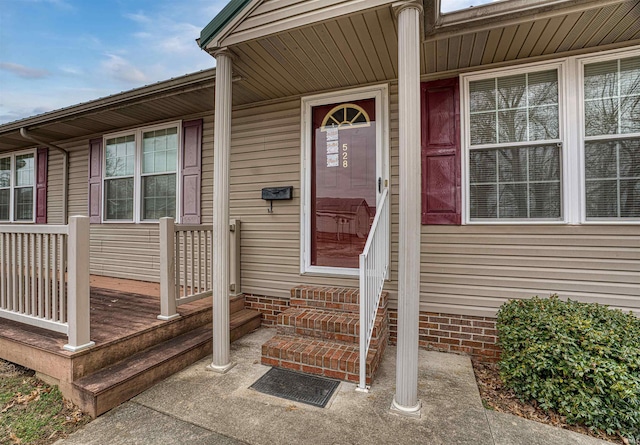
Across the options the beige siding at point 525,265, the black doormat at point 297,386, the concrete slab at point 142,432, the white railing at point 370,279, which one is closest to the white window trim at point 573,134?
the beige siding at point 525,265

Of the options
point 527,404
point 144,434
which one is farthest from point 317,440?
point 527,404

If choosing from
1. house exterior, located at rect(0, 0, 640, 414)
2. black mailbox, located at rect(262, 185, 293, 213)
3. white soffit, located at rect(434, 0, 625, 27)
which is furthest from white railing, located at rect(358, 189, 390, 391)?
white soffit, located at rect(434, 0, 625, 27)

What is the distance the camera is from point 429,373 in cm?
261

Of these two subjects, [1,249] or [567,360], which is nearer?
[567,360]

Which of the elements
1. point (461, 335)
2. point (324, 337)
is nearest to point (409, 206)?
point (324, 337)

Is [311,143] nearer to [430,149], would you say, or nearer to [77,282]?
[430,149]

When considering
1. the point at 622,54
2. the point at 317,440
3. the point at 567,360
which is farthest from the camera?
the point at 622,54

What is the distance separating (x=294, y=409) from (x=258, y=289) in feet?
6.44

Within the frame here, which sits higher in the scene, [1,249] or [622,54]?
[622,54]

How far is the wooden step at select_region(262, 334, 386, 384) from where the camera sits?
8.00 ft

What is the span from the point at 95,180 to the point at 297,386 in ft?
16.3

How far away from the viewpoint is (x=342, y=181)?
3.54 meters

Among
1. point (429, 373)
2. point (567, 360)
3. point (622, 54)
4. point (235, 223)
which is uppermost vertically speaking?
point (622, 54)

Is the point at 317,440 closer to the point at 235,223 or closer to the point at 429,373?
the point at 429,373
